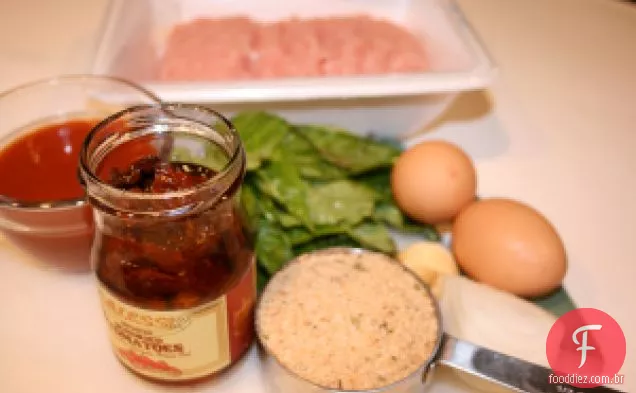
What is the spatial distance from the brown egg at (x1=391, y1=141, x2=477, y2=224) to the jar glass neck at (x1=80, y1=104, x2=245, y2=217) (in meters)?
0.31

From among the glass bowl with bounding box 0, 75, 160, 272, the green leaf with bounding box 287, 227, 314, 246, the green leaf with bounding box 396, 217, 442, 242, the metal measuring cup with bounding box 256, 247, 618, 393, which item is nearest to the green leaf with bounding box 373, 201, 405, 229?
the green leaf with bounding box 396, 217, 442, 242

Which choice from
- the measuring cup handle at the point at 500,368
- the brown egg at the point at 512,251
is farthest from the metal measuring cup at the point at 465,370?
the brown egg at the point at 512,251

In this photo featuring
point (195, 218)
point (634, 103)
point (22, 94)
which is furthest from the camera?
point (634, 103)

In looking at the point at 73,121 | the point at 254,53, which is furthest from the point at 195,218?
the point at 254,53

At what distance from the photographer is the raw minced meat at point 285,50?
3.56ft

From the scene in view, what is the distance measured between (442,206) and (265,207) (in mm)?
245

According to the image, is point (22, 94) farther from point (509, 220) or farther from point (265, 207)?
point (509, 220)

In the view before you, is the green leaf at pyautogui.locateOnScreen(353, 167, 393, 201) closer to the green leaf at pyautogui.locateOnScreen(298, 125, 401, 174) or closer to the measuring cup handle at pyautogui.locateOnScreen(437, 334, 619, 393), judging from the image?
the green leaf at pyautogui.locateOnScreen(298, 125, 401, 174)

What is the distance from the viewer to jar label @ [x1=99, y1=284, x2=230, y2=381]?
63 centimetres

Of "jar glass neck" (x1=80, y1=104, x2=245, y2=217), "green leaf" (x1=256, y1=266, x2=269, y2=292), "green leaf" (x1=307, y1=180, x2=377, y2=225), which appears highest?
"jar glass neck" (x1=80, y1=104, x2=245, y2=217)

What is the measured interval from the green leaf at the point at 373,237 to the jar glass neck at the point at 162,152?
0.82ft

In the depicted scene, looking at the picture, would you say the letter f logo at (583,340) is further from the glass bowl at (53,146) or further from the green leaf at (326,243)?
the glass bowl at (53,146)

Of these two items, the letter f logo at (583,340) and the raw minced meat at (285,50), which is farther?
the raw minced meat at (285,50)

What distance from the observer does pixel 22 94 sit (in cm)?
93
